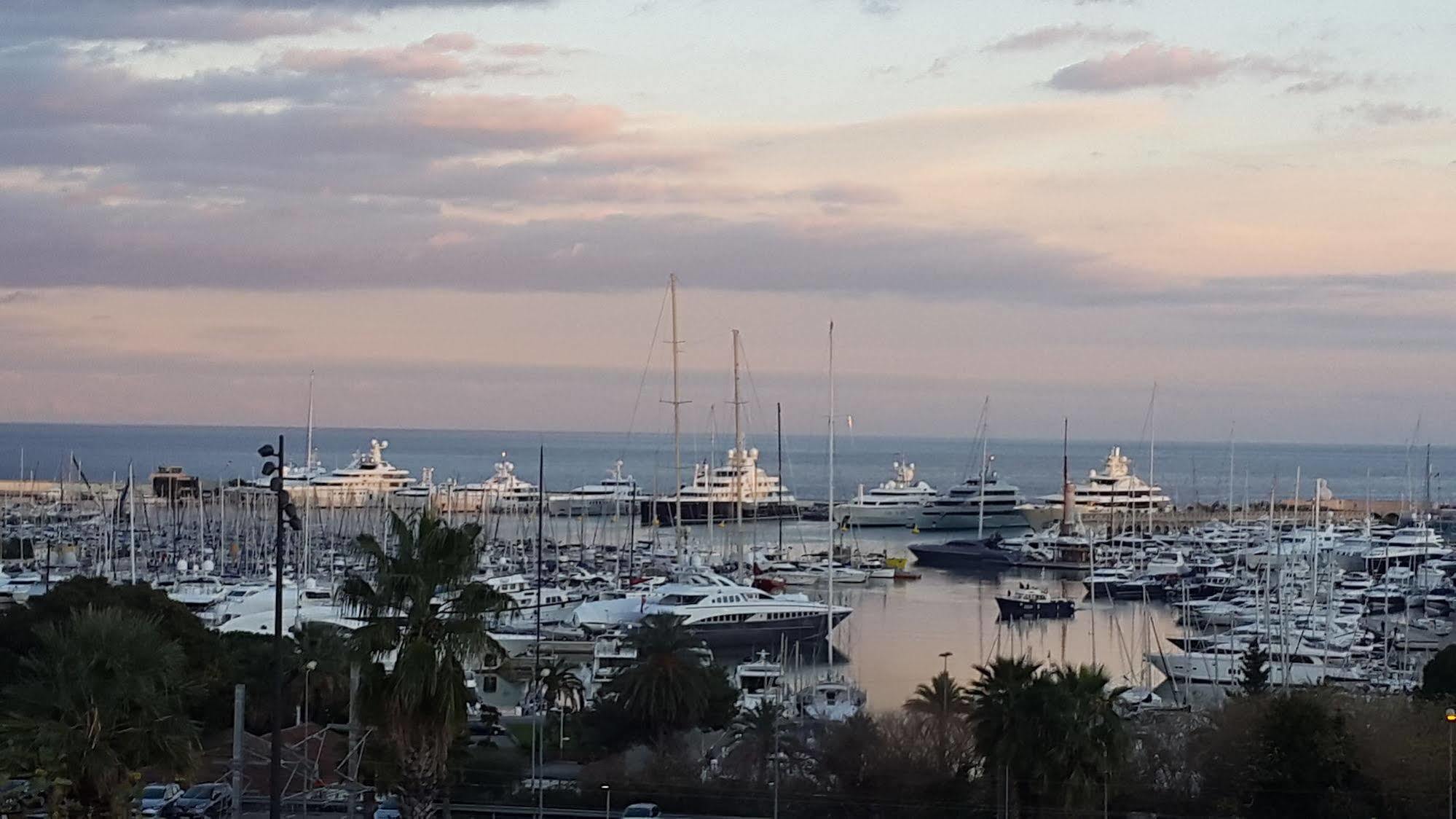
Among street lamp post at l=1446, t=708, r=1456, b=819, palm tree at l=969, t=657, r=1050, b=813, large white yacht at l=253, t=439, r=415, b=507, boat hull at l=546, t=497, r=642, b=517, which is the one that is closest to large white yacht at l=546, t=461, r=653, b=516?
boat hull at l=546, t=497, r=642, b=517

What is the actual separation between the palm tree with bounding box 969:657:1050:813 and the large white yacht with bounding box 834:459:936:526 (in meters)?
104

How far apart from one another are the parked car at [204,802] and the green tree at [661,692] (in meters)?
9.53

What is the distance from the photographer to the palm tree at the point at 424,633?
65.6 ft

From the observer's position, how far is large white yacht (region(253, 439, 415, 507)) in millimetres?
132875

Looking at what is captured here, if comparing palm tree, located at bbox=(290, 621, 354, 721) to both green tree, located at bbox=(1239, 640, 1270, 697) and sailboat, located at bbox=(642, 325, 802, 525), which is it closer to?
green tree, located at bbox=(1239, 640, 1270, 697)

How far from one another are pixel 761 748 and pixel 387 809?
696 cm

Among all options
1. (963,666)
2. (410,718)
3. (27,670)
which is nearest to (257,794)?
(27,670)

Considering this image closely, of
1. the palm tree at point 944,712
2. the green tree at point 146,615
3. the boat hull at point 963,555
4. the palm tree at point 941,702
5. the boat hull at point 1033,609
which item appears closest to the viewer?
the palm tree at point 944,712

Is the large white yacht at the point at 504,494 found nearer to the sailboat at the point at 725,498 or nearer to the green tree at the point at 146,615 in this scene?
the sailboat at the point at 725,498

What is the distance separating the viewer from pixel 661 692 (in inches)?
1367

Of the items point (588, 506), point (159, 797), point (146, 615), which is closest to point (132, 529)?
point (146, 615)

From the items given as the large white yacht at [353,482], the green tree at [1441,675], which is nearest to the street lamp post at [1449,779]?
the green tree at [1441,675]

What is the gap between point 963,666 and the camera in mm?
56312

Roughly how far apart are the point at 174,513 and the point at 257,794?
77.0 meters
